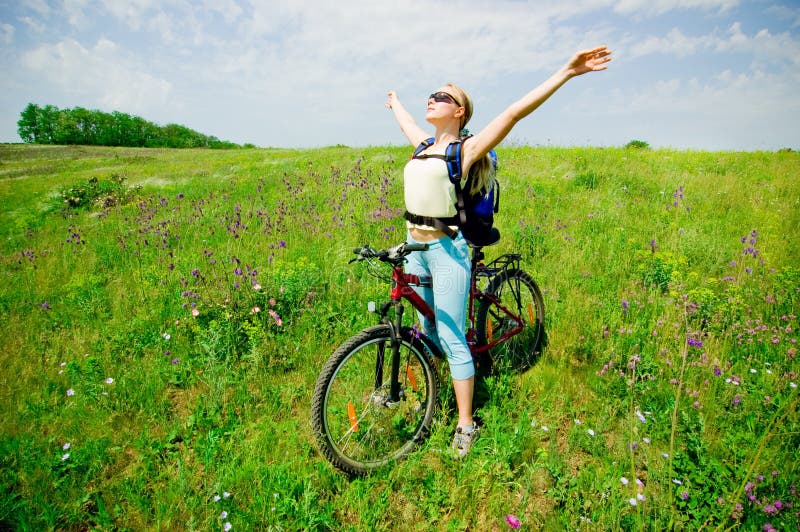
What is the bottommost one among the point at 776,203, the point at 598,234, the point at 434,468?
the point at 434,468

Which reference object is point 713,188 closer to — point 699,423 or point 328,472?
point 699,423

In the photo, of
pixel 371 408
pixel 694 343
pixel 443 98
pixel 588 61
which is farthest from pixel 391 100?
pixel 694 343

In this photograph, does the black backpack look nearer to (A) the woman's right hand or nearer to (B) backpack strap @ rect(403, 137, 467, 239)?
(B) backpack strap @ rect(403, 137, 467, 239)

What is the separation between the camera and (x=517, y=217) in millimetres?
7633

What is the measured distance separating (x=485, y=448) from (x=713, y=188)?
31.3 feet

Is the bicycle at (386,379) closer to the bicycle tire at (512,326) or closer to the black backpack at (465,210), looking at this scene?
the bicycle tire at (512,326)

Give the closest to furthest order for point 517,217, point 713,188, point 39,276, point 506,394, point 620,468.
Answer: point 620,468 → point 506,394 → point 39,276 → point 517,217 → point 713,188

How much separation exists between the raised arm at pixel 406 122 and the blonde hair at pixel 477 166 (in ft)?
1.99

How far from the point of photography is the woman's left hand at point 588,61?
2145 mm

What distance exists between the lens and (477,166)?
269 cm

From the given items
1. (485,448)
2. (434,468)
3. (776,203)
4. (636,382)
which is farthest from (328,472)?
(776,203)

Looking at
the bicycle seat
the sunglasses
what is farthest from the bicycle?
the sunglasses

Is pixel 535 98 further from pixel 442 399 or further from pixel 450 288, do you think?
pixel 442 399

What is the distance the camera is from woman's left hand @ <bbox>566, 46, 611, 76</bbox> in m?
2.14
